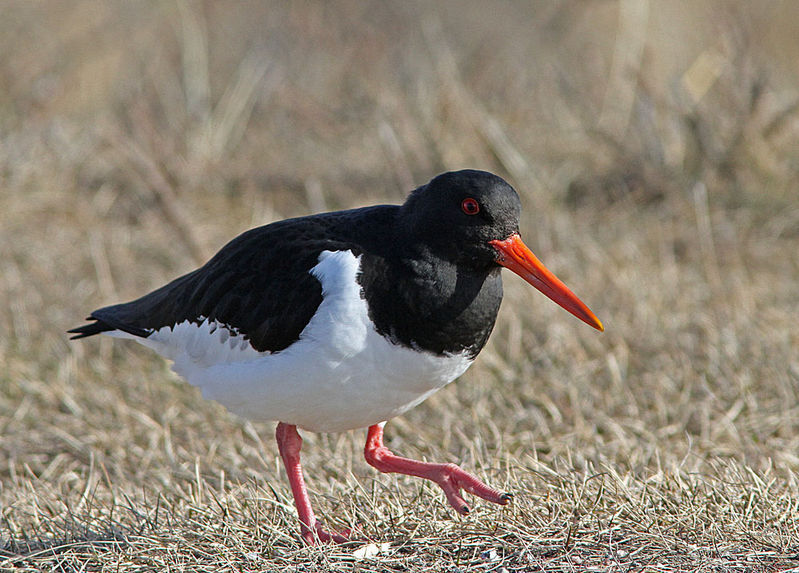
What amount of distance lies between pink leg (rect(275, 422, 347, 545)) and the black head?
3.12 feet

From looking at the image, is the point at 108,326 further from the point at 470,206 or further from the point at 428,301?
the point at 470,206

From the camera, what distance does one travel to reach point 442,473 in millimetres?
3537

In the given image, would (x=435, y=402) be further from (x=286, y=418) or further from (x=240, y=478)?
(x=286, y=418)

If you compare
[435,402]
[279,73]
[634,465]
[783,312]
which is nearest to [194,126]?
[279,73]

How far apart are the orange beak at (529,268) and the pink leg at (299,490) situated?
42.0 inches

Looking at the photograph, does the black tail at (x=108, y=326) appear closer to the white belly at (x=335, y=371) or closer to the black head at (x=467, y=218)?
the white belly at (x=335, y=371)

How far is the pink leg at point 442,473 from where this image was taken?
337 centimetres

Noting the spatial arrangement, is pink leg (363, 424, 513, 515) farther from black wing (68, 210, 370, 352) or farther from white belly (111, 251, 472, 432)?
black wing (68, 210, 370, 352)

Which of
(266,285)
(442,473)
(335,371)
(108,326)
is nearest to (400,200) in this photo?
(108,326)

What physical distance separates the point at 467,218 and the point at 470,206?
1.7 inches

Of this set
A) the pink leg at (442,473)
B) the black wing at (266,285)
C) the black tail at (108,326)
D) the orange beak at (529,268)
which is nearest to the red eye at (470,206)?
the orange beak at (529,268)

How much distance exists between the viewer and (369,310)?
3.35 m

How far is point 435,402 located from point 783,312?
2.24 meters

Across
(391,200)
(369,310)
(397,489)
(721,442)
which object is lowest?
(721,442)
